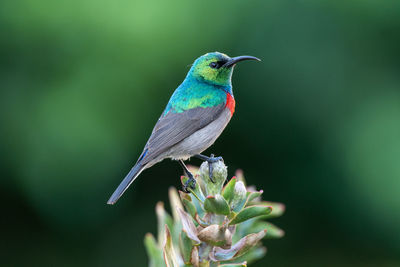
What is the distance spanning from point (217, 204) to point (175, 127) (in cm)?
152

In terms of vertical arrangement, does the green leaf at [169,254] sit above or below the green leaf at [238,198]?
below

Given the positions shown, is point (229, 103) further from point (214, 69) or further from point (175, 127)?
point (175, 127)

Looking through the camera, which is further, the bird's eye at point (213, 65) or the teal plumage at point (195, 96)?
the bird's eye at point (213, 65)

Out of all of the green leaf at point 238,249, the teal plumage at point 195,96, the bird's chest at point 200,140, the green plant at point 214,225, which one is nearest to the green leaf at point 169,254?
the green plant at point 214,225

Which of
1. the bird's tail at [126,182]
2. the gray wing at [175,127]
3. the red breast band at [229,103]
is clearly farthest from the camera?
the red breast band at [229,103]

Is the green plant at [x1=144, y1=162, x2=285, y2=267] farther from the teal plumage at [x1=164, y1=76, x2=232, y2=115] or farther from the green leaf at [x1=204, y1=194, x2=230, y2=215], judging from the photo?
the teal plumage at [x1=164, y1=76, x2=232, y2=115]

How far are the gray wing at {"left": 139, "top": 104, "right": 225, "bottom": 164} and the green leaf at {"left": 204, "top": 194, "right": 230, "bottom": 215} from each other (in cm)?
121

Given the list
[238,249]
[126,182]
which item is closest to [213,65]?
[126,182]

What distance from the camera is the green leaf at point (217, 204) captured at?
45.3 inches

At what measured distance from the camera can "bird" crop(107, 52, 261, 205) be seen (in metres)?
2.52

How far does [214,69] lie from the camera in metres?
2.90

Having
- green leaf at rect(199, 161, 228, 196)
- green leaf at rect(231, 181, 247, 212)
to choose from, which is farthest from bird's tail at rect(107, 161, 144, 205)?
green leaf at rect(231, 181, 247, 212)

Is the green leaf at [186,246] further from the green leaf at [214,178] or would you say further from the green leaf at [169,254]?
the green leaf at [214,178]

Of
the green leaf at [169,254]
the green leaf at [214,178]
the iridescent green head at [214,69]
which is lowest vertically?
the green leaf at [169,254]
